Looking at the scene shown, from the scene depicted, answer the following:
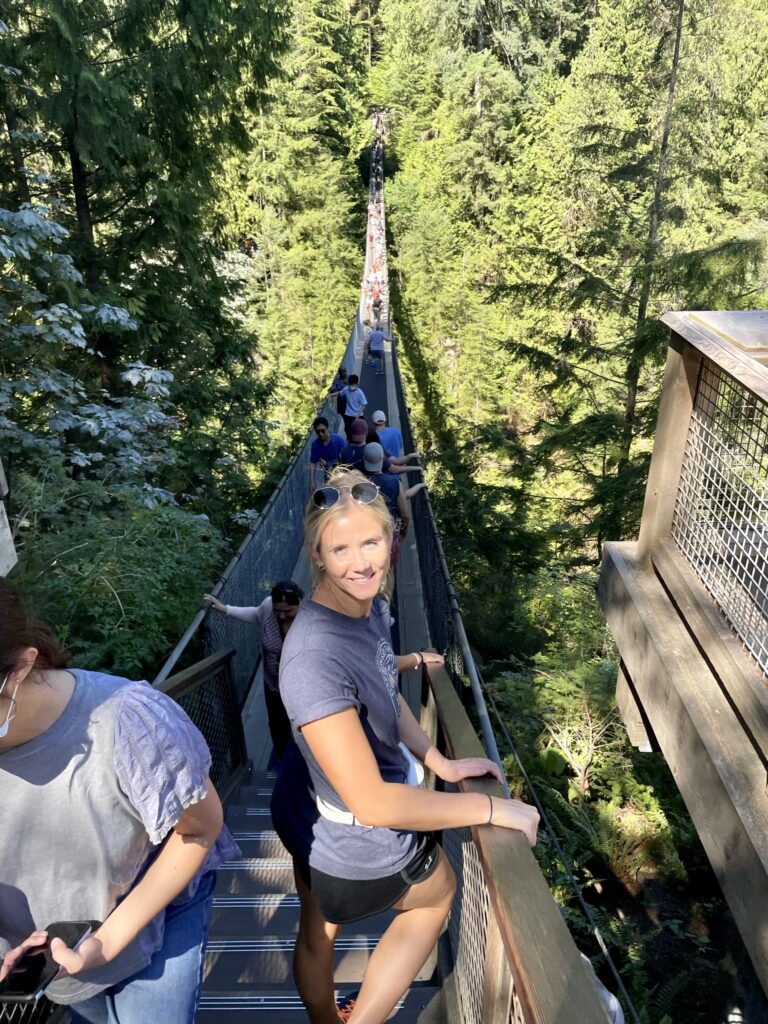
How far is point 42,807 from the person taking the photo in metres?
1.12

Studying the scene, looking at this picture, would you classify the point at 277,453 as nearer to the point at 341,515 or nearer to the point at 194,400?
the point at 194,400

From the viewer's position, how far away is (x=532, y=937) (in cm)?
116

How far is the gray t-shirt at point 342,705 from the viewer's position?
1.29 m

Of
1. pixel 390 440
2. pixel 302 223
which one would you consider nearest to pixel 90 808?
pixel 390 440

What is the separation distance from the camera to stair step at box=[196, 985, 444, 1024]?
76.6 inches

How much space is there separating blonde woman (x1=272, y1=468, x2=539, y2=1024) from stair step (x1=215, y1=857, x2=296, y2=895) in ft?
3.75

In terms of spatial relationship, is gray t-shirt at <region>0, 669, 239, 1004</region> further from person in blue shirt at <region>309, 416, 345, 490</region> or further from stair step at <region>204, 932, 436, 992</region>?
person in blue shirt at <region>309, 416, 345, 490</region>

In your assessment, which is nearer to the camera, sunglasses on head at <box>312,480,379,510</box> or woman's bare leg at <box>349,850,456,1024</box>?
sunglasses on head at <box>312,480,379,510</box>

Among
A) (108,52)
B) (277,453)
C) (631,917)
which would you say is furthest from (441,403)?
(631,917)

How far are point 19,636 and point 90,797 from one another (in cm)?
28

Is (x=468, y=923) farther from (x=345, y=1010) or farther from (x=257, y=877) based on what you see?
(x=257, y=877)

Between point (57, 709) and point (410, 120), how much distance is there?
5023 centimetres

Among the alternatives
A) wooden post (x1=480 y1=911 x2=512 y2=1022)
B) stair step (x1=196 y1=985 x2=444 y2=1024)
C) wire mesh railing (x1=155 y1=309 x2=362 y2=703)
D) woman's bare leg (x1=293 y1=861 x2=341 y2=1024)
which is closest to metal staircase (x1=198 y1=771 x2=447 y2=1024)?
stair step (x1=196 y1=985 x2=444 y2=1024)

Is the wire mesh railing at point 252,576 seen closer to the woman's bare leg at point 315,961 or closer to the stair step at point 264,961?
the stair step at point 264,961
